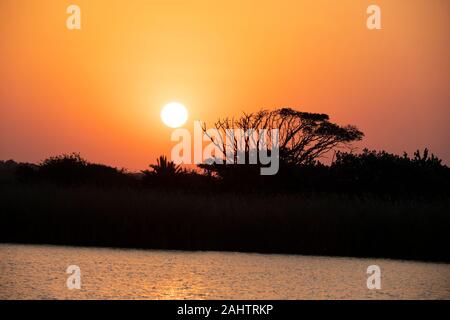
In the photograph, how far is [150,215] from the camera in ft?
71.4

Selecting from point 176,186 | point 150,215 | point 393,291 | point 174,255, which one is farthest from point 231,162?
point 393,291

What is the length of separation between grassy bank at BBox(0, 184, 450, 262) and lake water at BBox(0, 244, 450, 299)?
52.7 inches

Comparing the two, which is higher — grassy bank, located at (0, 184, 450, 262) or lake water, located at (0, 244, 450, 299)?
grassy bank, located at (0, 184, 450, 262)

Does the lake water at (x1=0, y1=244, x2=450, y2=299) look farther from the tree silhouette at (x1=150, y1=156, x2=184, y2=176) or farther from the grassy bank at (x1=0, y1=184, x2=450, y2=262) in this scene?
the tree silhouette at (x1=150, y1=156, x2=184, y2=176)

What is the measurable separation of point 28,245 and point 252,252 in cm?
573

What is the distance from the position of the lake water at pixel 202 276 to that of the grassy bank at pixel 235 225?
134 centimetres

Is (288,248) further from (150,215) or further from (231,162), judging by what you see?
(231,162)

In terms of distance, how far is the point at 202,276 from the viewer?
601 inches

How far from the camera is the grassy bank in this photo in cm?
2027

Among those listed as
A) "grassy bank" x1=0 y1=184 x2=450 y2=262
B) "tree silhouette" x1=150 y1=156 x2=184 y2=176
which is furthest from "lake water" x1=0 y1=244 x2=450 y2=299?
"tree silhouette" x1=150 y1=156 x2=184 y2=176

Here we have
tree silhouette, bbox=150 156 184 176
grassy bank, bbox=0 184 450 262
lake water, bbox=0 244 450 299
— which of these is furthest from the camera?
tree silhouette, bbox=150 156 184 176

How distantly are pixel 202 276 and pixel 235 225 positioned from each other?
20.3ft

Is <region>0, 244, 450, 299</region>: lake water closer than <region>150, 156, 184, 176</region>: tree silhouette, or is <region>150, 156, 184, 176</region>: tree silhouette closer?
<region>0, 244, 450, 299</region>: lake water

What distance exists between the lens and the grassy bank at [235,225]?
20266 mm
